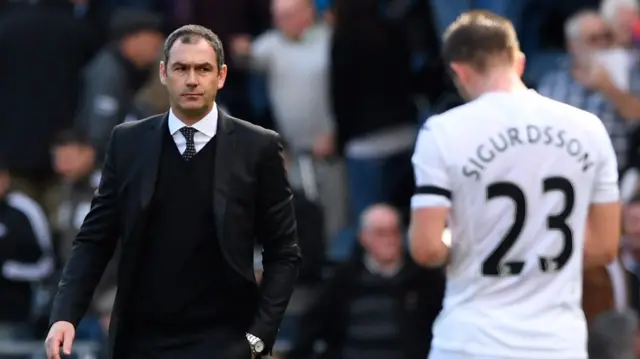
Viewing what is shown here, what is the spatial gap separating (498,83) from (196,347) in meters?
1.40

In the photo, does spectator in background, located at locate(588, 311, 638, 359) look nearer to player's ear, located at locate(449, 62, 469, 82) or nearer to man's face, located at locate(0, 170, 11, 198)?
player's ear, located at locate(449, 62, 469, 82)

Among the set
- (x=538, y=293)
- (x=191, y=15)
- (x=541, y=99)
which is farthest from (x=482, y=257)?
(x=191, y=15)

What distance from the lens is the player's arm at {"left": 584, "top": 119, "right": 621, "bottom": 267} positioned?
5.51 meters

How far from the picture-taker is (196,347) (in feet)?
17.3

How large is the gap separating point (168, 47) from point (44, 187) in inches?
257

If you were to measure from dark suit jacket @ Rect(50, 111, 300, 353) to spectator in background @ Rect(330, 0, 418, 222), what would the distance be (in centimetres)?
535

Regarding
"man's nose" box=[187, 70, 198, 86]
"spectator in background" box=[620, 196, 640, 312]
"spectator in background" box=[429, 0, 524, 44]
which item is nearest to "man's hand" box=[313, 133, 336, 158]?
"spectator in background" box=[429, 0, 524, 44]

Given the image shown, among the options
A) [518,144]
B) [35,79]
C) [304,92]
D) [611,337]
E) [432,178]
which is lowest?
[611,337]

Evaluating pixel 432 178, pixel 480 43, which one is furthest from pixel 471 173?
pixel 480 43

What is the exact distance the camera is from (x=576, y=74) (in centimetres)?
1008

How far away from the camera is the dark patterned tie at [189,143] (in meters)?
5.34

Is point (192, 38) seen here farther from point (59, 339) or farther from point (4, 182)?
point (4, 182)

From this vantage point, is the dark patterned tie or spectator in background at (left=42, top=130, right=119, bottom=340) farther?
spectator in background at (left=42, top=130, right=119, bottom=340)

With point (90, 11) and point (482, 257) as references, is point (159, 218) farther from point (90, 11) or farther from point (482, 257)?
point (90, 11)
